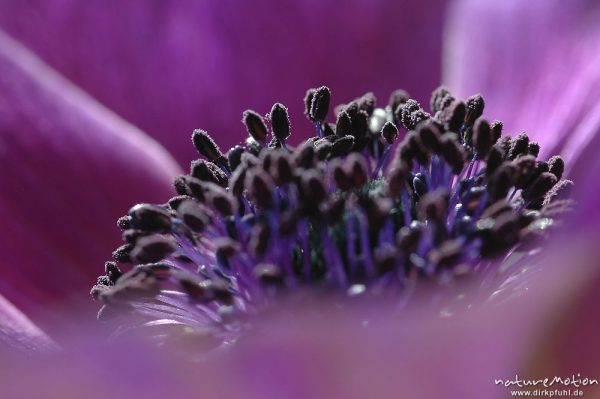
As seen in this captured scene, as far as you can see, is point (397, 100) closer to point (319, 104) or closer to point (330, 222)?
point (319, 104)

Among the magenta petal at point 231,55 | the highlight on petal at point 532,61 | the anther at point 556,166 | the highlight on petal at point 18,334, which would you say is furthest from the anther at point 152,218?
the highlight on petal at point 532,61

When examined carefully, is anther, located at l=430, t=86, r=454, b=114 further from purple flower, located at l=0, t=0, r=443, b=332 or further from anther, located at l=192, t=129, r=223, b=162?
anther, located at l=192, t=129, r=223, b=162

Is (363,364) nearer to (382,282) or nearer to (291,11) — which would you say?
(382,282)

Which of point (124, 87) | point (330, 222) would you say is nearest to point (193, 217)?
point (330, 222)

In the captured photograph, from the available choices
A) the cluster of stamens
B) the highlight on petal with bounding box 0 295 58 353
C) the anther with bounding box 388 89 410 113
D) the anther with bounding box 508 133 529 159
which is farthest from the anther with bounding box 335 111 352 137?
the highlight on petal with bounding box 0 295 58 353

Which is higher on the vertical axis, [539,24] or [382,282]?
[539,24]

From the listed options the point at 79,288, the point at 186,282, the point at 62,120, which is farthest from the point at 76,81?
the point at 186,282
